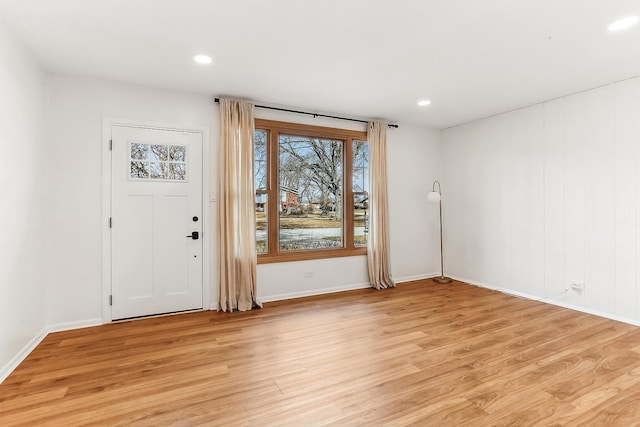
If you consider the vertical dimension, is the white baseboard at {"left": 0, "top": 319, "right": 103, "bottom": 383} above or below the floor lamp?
below

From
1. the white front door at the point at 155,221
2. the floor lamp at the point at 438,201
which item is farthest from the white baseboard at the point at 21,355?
the floor lamp at the point at 438,201

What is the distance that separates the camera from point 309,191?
4.70 meters

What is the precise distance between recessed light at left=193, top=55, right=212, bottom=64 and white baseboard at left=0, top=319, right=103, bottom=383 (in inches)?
113

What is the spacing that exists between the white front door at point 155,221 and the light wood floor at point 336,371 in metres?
0.31

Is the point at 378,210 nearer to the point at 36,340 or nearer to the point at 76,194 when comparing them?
the point at 76,194

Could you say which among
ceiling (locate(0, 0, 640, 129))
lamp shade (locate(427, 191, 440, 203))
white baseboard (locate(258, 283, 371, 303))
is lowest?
white baseboard (locate(258, 283, 371, 303))

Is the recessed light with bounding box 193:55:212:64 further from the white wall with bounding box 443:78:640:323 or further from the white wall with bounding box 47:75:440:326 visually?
the white wall with bounding box 443:78:640:323

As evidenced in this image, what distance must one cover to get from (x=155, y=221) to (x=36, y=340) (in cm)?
148

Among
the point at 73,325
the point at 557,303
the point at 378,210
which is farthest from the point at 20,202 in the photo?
the point at 557,303

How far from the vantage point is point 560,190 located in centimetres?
401

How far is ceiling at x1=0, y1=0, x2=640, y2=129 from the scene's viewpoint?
222 centimetres

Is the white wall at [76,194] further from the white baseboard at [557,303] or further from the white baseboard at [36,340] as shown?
the white baseboard at [557,303]

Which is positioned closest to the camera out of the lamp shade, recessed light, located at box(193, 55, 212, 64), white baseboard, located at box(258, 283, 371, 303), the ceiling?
the ceiling

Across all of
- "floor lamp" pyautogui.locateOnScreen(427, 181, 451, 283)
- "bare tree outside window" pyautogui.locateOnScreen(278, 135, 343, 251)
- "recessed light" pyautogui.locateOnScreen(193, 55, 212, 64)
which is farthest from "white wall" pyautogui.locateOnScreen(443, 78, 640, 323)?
"recessed light" pyautogui.locateOnScreen(193, 55, 212, 64)
